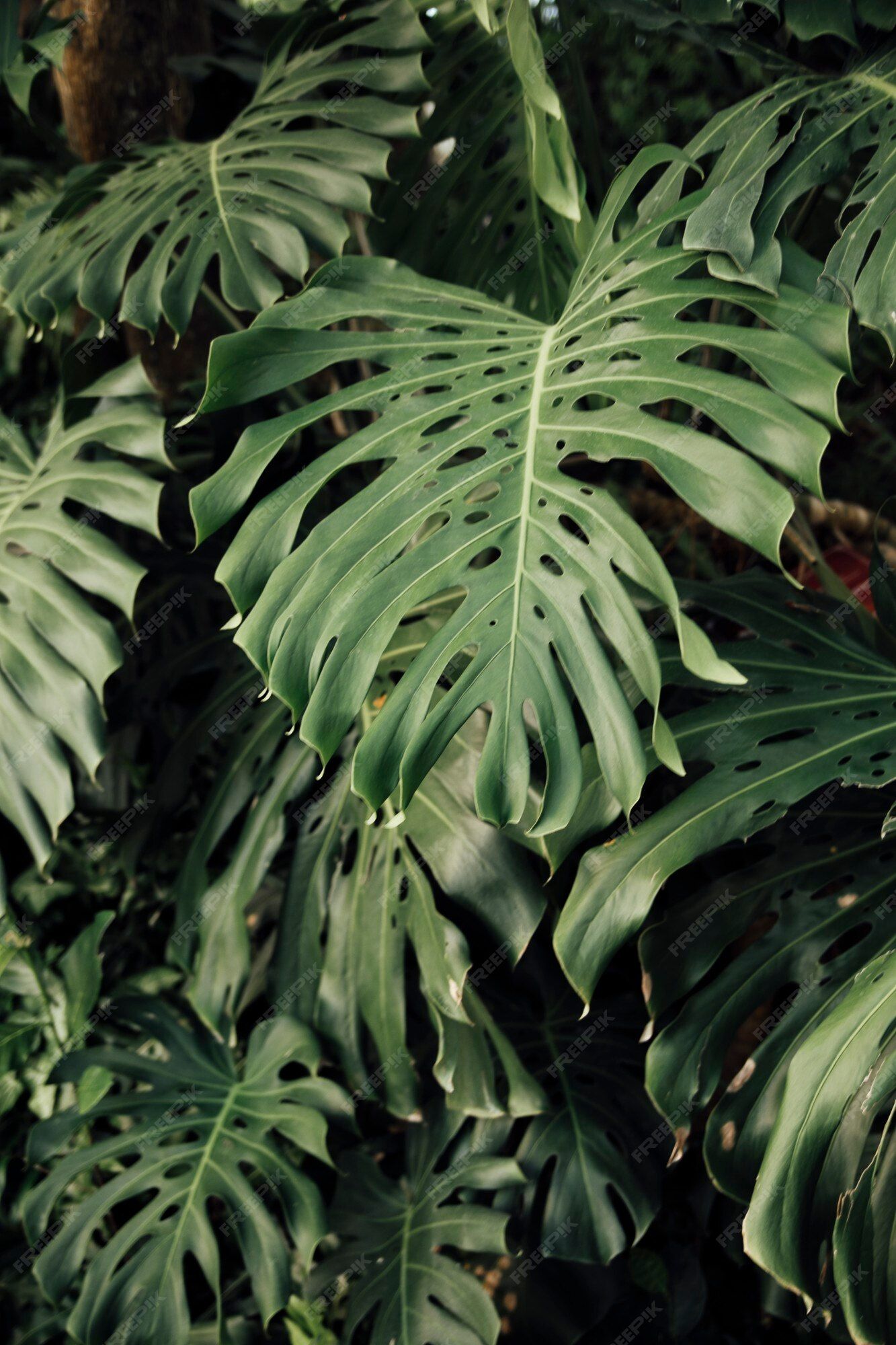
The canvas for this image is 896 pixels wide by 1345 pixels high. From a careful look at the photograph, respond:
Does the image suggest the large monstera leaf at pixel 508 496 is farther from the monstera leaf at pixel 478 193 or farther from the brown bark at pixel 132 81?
the brown bark at pixel 132 81

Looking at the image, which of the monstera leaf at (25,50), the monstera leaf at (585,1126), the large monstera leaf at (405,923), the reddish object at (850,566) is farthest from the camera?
the reddish object at (850,566)

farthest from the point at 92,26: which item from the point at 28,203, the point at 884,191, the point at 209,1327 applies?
the point at 209,1327

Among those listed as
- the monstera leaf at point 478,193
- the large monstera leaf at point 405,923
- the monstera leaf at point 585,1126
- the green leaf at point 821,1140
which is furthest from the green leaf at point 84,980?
A: the monstera leaf at point 478,193

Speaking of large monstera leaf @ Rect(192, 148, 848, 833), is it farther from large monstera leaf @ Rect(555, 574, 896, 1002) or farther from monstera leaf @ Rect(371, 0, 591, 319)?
monstera leaf @ Rect(371, 0, 591, 319)

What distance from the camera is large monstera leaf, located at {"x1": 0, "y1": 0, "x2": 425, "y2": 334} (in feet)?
3.97

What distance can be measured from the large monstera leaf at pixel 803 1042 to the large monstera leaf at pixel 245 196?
78 centimetres

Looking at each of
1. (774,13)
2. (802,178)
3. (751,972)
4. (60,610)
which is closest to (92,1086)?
(60,610)

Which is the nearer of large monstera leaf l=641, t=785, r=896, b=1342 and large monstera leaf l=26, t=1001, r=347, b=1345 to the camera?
large monstera leaf l=641, t=785, r=896, b=1342

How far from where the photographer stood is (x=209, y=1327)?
4.39 ft

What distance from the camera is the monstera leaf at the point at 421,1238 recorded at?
3.75 ft

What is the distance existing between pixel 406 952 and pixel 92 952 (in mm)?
410

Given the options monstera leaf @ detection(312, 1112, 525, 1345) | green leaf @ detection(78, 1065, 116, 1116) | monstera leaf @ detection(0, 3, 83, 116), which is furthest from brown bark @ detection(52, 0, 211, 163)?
monstera leaf @ detection(312, 1112, 525, 1345)

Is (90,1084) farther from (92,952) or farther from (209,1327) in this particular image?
(209,1327)

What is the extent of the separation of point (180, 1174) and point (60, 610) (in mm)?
683
